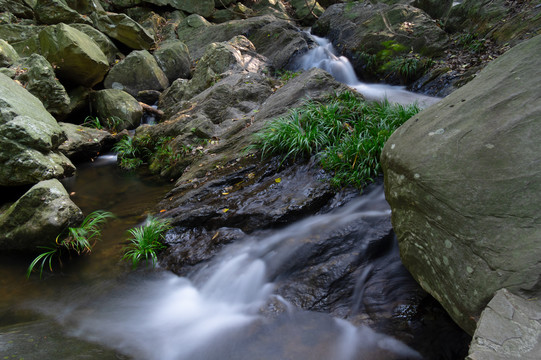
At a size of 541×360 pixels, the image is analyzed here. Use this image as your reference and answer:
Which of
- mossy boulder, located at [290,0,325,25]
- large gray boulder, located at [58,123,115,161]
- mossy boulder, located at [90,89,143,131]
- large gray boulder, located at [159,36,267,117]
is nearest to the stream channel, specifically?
large gray boulder, located at [58,123,115,161]

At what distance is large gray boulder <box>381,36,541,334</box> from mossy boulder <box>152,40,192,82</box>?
11.2 meters

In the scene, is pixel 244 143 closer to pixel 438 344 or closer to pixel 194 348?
pixel 194 348

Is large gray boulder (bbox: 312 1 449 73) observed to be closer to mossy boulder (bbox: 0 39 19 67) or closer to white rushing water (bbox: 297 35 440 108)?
white rushing water (bbox: 297 35 440 108)

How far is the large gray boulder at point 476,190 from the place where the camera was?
5.27ft

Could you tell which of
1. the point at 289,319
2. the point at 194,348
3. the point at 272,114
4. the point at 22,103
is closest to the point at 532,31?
the point at 272,114

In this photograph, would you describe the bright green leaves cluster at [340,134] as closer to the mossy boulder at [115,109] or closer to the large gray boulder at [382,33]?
the large gray boulder at [382,33]

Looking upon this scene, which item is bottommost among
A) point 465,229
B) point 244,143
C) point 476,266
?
point 244,143

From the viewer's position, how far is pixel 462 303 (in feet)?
5.86

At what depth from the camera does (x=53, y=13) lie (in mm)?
10758

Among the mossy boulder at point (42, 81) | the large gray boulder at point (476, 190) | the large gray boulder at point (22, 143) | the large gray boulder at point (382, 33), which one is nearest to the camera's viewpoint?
the large gray boulder at point (476, 190)

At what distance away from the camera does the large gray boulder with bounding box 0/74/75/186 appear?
4.77 meters

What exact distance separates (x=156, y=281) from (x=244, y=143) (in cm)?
281

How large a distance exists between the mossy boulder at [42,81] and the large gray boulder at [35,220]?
5.07 metres

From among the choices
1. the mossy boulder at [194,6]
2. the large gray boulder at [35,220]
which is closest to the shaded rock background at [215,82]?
the large gray boulder at [35,220]
